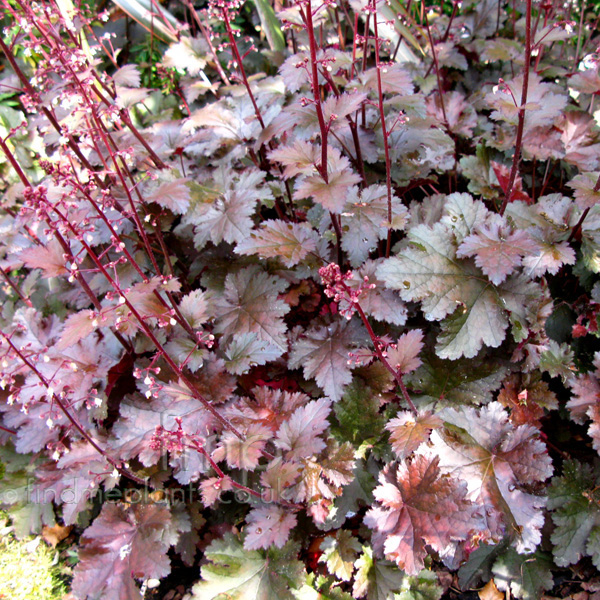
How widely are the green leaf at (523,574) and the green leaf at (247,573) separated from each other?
0.76 meters

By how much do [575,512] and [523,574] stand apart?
31cm

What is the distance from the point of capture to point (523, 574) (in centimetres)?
185

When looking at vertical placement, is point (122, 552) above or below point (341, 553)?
above

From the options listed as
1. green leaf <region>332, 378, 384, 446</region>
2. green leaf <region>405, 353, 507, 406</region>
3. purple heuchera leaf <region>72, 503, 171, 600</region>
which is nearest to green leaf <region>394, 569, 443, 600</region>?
green leaf <region>332, 378, 384, 446</region>

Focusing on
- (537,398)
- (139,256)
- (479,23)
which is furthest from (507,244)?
(479,23)

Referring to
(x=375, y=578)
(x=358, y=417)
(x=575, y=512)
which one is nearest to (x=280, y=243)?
(x=358, y=417)

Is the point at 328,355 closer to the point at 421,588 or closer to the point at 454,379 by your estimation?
the point at 454,379

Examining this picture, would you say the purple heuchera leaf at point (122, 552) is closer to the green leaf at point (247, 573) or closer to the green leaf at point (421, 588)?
the green leaf at point (247, 573)

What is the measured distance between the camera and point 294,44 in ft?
9.59

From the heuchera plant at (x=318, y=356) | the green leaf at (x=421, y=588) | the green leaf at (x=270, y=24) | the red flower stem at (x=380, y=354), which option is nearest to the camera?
the red flower stem at (x=380, y=354)

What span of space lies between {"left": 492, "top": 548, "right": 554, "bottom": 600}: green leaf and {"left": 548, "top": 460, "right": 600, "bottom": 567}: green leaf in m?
0.08

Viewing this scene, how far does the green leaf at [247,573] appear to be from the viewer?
1.75 m

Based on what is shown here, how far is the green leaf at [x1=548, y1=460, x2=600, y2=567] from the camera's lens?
181 centimetres

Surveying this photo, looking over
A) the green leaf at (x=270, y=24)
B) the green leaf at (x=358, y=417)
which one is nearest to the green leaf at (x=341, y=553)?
the green leaf at (x=358, y=417)
